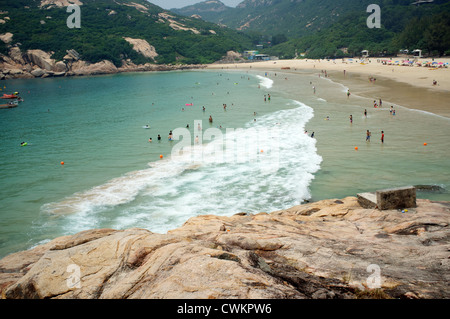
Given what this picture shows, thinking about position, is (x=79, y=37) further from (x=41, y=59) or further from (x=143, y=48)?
(x=143, y=48)

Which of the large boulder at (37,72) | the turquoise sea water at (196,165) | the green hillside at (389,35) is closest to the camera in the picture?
the turquoise sea water at (196,165)

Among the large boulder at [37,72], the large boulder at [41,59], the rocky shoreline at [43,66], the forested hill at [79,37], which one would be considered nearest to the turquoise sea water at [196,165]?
the large boulder at [37,72]

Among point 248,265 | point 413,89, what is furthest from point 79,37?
point 248,265

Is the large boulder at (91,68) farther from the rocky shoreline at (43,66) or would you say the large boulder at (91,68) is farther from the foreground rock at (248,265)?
the foreground rock at (248,265)

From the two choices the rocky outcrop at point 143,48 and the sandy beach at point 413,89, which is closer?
the sandy beach at point 413,89

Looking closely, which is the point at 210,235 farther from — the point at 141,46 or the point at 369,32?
the point at 141,46

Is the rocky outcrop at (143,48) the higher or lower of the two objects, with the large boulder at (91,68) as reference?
higher
